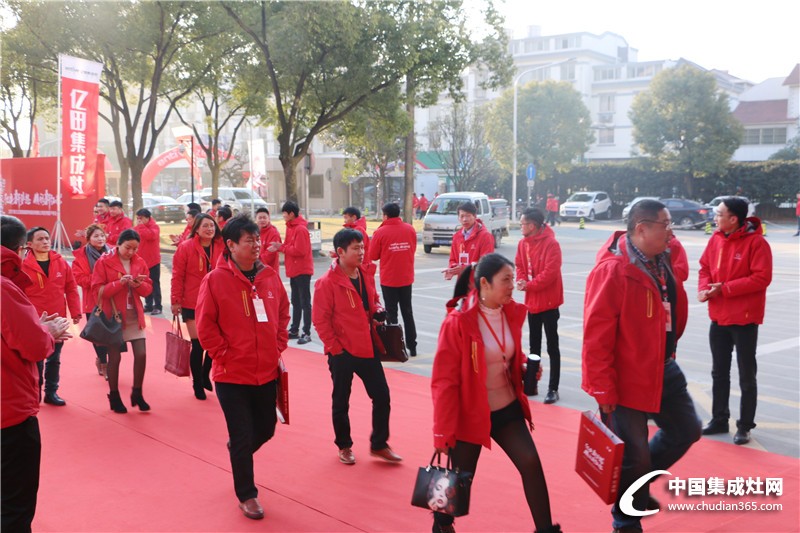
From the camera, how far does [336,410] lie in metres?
5.52

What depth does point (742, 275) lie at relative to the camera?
6.10 m

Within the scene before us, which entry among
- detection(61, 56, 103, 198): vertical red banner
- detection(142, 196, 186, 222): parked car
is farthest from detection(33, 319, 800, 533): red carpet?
detection(142, 196, 186, 222): parked car

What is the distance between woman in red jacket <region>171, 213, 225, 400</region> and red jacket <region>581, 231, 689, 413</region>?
450cm

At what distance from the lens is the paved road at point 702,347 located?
686 centimetres

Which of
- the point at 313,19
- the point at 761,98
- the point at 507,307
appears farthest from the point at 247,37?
the point at 761,98

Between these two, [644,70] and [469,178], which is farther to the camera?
[644,70]

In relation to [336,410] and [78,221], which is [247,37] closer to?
[78,221]

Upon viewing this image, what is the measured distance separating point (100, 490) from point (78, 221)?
2019 cm

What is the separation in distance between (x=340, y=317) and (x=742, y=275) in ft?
10.5

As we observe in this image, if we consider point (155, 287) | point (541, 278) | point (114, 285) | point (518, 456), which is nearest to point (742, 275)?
point (541, 278)

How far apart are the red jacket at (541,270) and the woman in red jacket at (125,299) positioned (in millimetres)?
3501

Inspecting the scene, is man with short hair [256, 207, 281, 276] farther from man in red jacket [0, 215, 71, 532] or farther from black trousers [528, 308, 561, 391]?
man in red jacket [0, 215, 71, 532]

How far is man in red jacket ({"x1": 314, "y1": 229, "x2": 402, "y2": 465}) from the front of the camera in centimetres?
542

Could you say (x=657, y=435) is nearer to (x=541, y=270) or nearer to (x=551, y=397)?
(x=551, y=397)
